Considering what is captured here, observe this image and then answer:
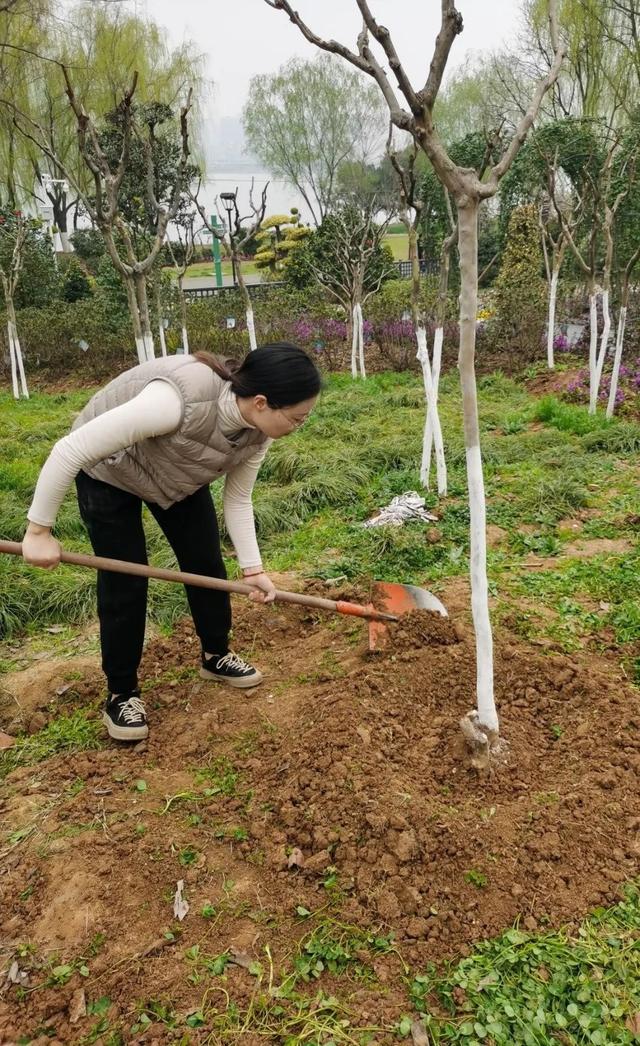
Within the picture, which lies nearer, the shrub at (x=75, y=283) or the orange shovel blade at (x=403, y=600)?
the orange shovel blade at (x=403, y=600)

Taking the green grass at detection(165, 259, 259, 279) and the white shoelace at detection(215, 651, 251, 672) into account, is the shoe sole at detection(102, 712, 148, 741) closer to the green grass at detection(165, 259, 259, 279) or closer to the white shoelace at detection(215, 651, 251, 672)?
the white shoelace at detection(215, 651, 251, 672)

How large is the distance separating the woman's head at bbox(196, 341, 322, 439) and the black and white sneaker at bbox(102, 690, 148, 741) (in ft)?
4.09

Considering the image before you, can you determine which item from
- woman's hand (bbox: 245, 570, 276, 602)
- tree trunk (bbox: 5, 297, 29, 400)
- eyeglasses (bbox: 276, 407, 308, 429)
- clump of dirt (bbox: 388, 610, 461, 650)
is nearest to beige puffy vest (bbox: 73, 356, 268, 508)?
eyeglasses (bbox: 276, 407, 308, 429)

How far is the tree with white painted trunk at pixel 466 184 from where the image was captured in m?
1.76

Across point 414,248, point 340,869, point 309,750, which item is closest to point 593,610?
point 309,750

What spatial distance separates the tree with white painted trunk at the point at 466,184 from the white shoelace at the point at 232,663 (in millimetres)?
1084

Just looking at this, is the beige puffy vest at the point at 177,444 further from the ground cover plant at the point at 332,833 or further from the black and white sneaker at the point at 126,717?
the ground cover plant at the point at 332,833

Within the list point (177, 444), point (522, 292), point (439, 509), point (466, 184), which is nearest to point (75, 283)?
point (522, 292)

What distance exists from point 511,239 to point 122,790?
13436mm

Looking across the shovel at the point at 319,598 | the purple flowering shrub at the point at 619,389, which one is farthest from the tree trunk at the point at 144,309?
the purple flowering shrub at the point at 619,389

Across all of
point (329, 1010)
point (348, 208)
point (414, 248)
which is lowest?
point (329, 1010)

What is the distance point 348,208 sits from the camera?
46.8 feet

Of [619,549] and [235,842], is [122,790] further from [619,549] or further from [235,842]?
[619,549]

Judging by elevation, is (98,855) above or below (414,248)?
below
